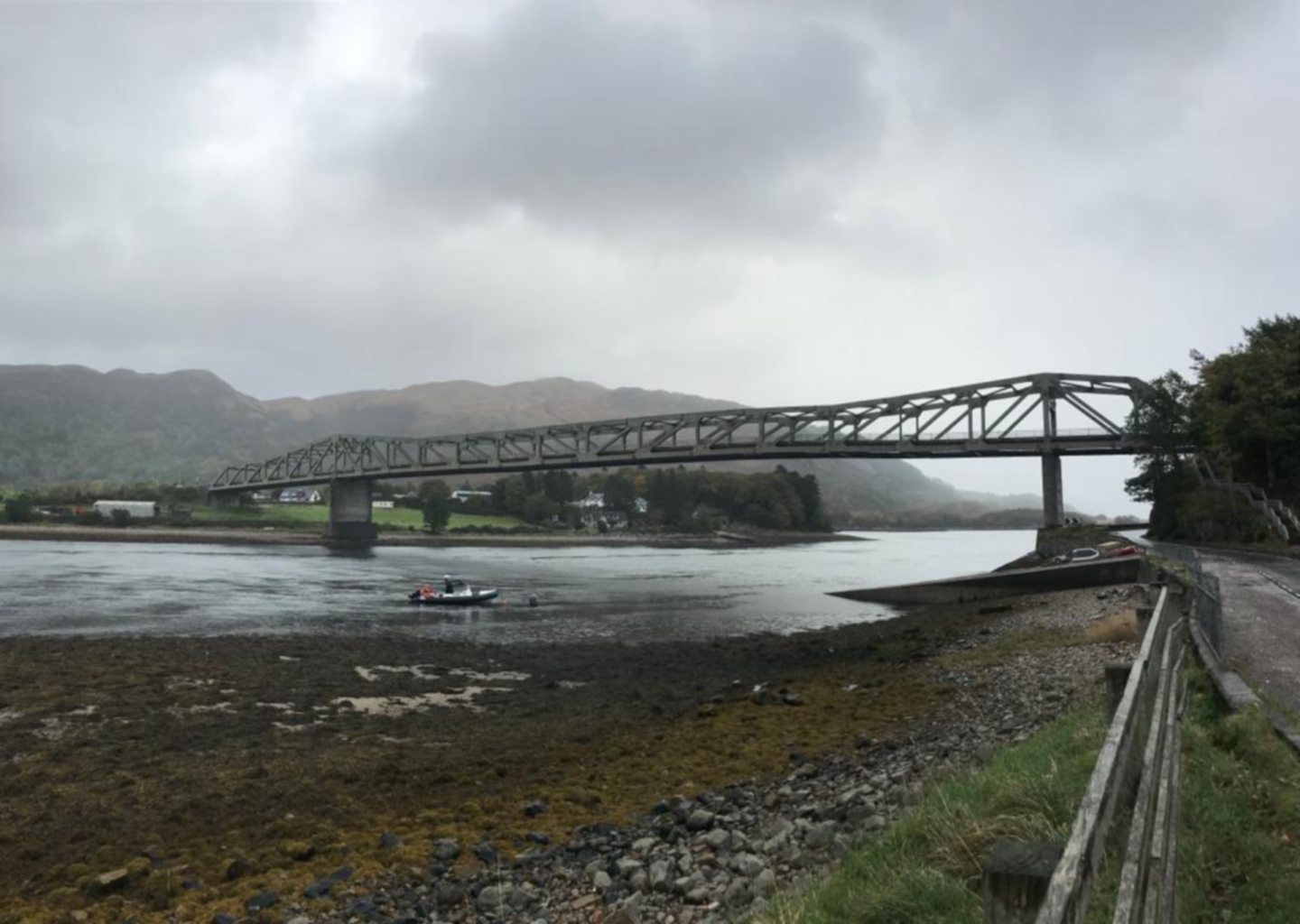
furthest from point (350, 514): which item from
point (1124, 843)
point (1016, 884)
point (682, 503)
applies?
point (1016, 884)

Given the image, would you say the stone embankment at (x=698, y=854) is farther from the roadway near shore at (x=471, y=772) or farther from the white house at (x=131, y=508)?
the white house at (x=131, y=508)

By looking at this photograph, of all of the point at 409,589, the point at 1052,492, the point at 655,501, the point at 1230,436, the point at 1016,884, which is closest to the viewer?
the point at 1016,884

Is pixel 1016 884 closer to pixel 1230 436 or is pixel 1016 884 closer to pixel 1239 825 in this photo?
pixel 1239 825

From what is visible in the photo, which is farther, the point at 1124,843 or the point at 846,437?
the point at 846,437

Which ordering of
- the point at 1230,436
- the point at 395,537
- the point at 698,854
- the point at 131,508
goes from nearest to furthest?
the point at 698,854, the point at 1230,436, the point at 395,537, the point at 131,508

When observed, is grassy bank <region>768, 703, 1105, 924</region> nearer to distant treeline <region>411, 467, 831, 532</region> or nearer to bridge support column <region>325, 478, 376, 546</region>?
bridge support column <region>325, 478, 376, 546</region>

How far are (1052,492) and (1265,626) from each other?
2633 inches

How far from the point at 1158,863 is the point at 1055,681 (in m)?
13.8

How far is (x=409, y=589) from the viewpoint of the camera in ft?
190

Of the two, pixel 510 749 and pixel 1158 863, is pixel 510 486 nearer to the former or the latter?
pixel 510 749

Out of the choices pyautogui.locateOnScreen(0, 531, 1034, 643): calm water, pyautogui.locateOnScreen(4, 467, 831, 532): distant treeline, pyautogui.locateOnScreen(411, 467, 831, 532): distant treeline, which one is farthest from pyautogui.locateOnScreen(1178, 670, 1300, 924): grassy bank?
pyautogui.locateOnScreen(411, 467, 831, 532): distant treeline

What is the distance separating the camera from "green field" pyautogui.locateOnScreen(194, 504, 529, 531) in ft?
493

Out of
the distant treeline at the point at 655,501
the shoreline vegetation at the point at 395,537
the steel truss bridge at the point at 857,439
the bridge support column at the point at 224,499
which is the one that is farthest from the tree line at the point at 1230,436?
the bridge support column at the point at 224,499

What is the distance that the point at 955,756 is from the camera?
470 inches
